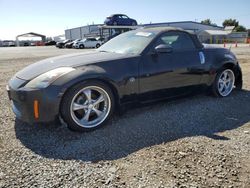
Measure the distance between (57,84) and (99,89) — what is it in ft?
2.02

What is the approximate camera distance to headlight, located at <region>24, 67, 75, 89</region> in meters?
3.51

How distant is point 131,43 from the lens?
4.68 metres

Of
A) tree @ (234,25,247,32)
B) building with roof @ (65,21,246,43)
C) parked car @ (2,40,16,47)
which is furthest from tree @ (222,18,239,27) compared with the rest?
parked car @ (2,40,16,47)

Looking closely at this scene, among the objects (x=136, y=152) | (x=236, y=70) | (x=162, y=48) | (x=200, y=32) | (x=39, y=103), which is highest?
(x=200, y=32)

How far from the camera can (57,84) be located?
3484 mm

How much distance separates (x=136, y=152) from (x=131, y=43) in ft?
7.07

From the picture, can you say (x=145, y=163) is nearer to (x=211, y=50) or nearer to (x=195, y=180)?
(x=195, y=180)

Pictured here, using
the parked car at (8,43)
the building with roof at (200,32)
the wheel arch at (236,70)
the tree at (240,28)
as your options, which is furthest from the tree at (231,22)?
the wheel arch at (236,70)

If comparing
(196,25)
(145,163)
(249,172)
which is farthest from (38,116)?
(196,25)

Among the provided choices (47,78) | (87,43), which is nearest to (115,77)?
(47,78)

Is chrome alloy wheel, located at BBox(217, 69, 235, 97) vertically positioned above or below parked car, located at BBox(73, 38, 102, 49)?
below

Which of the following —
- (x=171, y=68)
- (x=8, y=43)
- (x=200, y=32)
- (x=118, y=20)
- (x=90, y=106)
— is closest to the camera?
(x=90, y=106)

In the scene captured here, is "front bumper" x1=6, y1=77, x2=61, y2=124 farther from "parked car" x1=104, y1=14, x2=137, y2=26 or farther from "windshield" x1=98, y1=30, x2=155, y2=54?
"parked car" x1=104, y1=14, x2=137, y2=26

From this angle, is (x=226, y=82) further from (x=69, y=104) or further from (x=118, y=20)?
(x=118, y=20)
